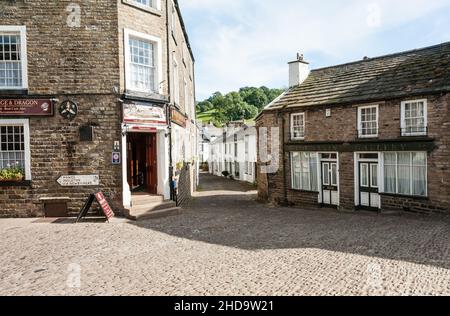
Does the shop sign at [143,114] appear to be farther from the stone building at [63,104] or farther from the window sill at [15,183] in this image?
the window sill at [15,183]

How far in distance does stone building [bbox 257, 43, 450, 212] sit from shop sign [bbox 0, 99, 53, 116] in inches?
450

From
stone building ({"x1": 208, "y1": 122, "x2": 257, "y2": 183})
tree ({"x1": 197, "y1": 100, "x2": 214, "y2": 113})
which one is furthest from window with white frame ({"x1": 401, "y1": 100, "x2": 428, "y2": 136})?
tree ({"x1": 197, "y1": 100, "x2": 214, "y2": 113})

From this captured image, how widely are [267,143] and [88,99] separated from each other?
10.3m

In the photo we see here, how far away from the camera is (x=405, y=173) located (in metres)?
14.1

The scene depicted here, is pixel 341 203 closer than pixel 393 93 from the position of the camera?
No

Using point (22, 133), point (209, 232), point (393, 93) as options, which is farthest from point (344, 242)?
point (22, 133)

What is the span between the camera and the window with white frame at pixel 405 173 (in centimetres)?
1355

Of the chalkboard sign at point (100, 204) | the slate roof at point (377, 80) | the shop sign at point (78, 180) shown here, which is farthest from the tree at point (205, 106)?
the chalkboard sign at point (100, 204)

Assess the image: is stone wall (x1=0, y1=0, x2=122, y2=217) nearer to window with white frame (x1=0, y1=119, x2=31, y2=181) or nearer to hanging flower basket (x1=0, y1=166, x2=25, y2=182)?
hanging flower basket (x1=0, y1=166, x2=25, y2=182)

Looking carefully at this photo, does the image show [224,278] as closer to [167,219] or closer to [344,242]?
[344,242]

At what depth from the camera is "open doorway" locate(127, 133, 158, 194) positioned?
1520cm

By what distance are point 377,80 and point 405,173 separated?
187 inches
